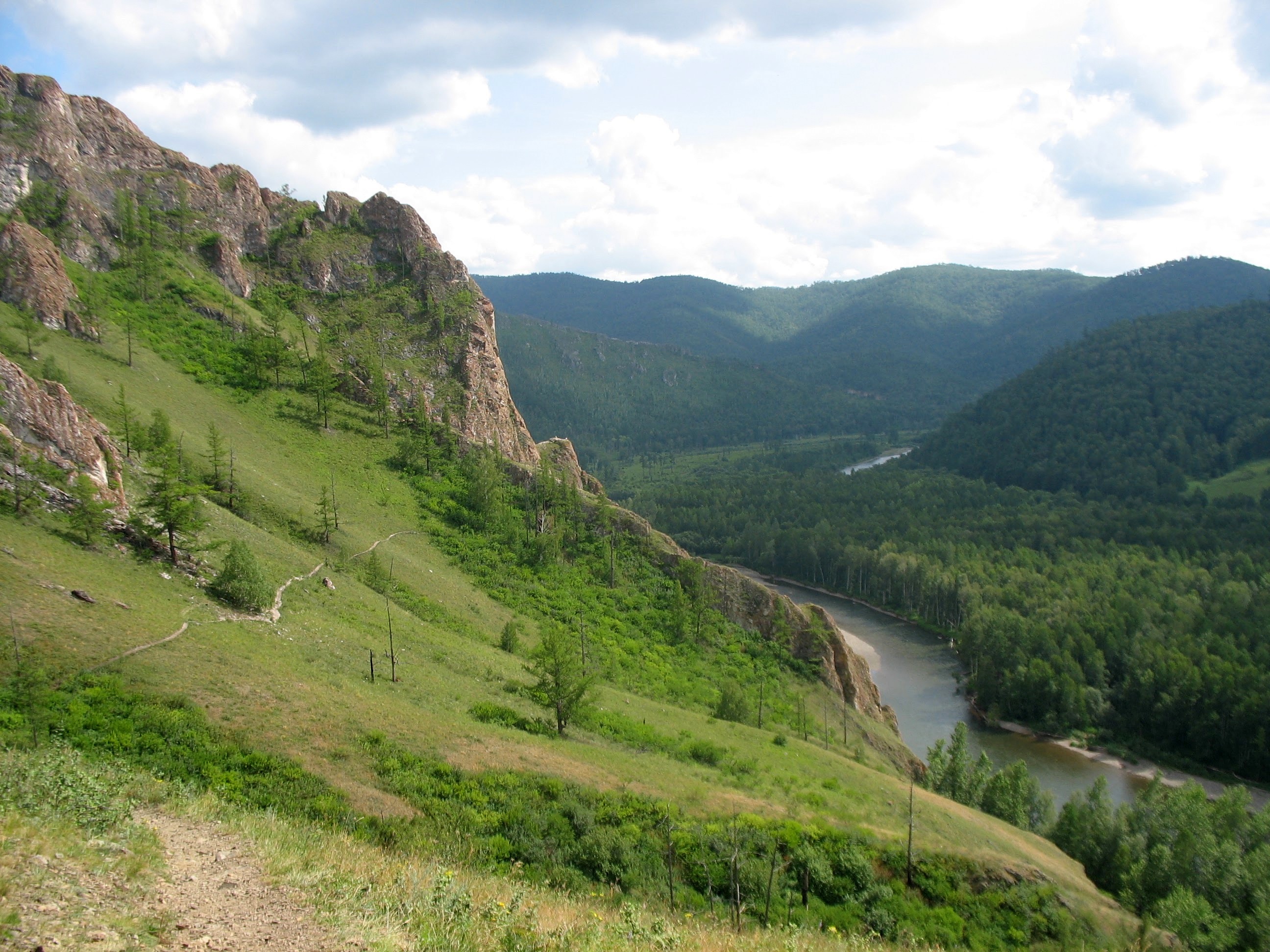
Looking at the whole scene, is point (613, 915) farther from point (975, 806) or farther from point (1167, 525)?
point (1167, 525)

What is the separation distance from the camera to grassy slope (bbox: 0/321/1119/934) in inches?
997

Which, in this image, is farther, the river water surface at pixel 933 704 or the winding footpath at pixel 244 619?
the river water surface at pixel 933 704

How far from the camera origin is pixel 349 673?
109 feet

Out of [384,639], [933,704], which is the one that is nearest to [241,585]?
[384,639]

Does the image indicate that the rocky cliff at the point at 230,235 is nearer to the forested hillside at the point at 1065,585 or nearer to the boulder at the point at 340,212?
the boulder at the point at 340,212

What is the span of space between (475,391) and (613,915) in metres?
71.9

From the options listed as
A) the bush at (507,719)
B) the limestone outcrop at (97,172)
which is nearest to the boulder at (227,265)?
the limestone outcrop at (97,172)

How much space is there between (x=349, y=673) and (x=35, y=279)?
52167 millimetres

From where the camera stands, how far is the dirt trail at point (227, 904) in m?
10.7

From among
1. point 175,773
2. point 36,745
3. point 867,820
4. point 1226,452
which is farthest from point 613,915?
point 1226,452

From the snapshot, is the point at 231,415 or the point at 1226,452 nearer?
the point at 231,415

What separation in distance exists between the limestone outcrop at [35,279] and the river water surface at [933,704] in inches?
3688

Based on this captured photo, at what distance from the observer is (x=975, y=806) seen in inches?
2169

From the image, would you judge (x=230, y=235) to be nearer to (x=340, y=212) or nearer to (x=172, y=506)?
(x=340, y=212)
